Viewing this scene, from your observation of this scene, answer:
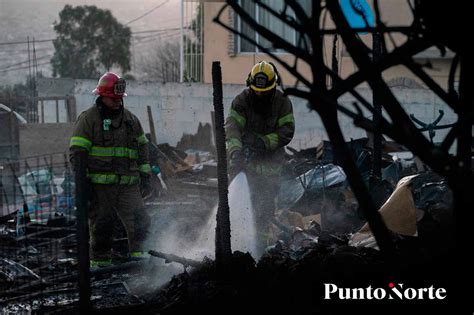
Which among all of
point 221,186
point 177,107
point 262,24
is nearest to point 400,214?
point 221,186

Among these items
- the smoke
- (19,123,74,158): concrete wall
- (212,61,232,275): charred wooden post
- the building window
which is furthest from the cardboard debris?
the building window

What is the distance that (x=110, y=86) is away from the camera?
303 inches

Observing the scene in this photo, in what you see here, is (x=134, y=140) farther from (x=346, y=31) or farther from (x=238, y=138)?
(x=346, y=31)

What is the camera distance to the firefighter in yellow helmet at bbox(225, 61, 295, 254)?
8.15 meters

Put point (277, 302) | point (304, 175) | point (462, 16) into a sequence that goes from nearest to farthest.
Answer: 1. point (462, 16)
2. point (277, 302)
3. point (304, 175)

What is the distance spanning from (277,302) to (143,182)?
141 inches

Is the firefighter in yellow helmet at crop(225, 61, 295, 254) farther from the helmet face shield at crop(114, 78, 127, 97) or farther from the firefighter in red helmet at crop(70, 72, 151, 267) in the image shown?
the helmet face shield at crop(114, 78, 127, 97)

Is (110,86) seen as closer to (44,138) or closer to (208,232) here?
(208,232)

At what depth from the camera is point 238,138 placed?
8.16 m

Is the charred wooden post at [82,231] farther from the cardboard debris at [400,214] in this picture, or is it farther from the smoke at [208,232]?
the smoke at [208,232]

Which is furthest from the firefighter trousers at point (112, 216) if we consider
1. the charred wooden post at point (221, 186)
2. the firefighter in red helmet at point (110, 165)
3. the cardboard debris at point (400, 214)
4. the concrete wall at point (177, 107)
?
the concrete wall at point (177, 107)

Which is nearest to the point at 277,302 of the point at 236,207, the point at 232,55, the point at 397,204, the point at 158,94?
the point at 397,204

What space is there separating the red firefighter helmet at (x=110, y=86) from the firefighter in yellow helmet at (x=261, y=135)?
1.14 meters

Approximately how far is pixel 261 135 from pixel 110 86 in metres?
1.67
